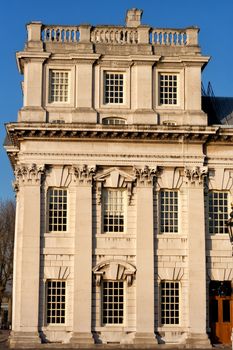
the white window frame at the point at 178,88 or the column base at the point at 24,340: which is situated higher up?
the white window frame at the point at 178,88

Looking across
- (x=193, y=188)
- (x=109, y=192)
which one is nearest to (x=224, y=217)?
(x=193, y=188)

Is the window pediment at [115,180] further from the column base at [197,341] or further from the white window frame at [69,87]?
the column base at [197,341]

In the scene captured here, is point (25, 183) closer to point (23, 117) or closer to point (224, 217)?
point (23, 117)

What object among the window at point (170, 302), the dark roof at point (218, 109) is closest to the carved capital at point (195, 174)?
the dark roof at point (218, 109)

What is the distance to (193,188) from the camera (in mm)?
43250

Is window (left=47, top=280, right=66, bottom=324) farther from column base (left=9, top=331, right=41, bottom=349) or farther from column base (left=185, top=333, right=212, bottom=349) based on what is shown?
column base (left=185, top=333, right=212, bottom=349)

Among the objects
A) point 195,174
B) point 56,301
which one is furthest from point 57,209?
point 195,174

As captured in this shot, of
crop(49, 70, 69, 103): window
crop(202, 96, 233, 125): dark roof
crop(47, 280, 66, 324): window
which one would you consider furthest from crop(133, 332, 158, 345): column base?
crop(49, 70, 69, 103): window

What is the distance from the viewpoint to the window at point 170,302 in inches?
1661

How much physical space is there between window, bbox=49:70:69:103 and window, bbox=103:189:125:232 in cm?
604

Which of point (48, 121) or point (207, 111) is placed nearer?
point (48, 121)

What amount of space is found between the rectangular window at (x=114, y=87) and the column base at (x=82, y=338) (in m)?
13.2

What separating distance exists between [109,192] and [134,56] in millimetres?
7928

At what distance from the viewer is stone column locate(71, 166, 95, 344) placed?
Result: 4125 cm
